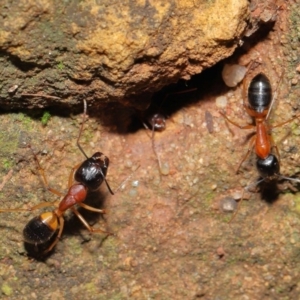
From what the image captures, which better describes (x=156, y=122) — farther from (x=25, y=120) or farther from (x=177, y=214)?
(x=25, y=120)

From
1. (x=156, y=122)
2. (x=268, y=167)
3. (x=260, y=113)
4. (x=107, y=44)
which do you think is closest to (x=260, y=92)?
(x=260, y=113)

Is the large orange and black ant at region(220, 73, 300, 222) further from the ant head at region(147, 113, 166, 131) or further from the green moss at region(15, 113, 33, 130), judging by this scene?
the green moss at region(15, 113, 33, 130)

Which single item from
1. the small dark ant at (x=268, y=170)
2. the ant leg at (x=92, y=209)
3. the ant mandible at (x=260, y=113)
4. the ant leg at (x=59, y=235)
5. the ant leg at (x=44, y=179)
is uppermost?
the ant mandible at (x=260, y=113)

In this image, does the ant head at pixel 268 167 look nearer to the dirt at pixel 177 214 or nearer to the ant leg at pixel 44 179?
the dirt at pixel 177 214

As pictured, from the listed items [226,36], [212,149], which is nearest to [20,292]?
[212,149]

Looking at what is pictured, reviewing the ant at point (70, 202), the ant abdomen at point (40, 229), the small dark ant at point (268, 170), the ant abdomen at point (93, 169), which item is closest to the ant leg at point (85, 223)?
the ant at point (70, 202)

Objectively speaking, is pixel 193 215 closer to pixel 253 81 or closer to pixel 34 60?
pixel 253 81
